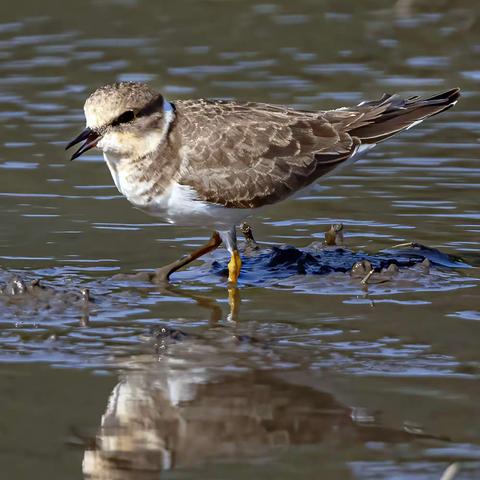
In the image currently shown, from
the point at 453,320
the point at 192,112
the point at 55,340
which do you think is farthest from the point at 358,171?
the point at 55,340

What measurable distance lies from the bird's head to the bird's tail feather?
1913mm

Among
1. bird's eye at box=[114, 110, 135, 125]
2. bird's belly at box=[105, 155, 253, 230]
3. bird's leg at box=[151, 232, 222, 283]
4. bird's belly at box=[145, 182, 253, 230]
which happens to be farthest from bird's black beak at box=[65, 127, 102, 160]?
bird's leg at box=[151, 232, 222, 283]

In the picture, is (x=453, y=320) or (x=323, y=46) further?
(x=323, y=46)

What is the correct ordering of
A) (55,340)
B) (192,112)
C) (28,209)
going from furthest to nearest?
(28,209) → (192,112) → (55,340)

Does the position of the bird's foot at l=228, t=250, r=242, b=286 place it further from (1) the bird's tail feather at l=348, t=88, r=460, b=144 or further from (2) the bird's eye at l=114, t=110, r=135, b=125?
(1) the bird's tail feather at l=348, t=88, r=460, b=144

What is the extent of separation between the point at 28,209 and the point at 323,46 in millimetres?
7305

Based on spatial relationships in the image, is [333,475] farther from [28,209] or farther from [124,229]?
[28,209]

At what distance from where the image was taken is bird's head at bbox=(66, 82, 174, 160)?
33.3 feet

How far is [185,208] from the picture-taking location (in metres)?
10.5

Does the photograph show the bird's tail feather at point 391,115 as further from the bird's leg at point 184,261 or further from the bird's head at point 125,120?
the bird's head at point 125,120

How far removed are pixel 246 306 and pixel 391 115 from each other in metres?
2.54

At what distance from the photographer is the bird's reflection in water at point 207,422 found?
7.15 meters

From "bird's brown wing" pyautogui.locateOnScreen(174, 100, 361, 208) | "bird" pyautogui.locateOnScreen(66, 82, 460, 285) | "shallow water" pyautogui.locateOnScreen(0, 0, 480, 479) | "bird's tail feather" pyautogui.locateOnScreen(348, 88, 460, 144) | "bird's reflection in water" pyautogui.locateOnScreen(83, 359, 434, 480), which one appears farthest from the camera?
"bird's tail feather" pyautogui.locateOnScreen(348, 88, 460, 144)

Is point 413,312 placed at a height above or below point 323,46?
below
